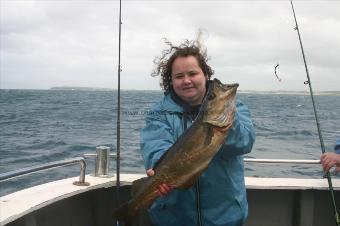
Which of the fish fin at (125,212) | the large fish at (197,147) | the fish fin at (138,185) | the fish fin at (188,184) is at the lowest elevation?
the fish fin at (125,212)

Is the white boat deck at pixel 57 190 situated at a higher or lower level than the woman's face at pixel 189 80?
lower

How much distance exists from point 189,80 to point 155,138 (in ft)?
1.73

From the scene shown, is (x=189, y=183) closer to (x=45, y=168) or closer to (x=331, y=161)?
(x=45, y=168)

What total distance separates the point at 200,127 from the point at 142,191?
67 centimetres

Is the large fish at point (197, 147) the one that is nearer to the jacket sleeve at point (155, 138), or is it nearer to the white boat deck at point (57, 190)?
the jacket sleeve at point (155, 138)

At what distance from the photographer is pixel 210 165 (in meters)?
3.30

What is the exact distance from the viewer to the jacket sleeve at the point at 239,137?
121 inches

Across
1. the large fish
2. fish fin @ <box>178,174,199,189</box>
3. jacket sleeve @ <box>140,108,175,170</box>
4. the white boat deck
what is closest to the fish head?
the large fish

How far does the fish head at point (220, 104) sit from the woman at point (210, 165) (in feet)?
0.90

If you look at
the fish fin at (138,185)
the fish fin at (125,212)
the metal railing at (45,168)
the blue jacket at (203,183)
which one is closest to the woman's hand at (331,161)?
the blue jacket at (203,183)

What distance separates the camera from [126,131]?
2289 cm

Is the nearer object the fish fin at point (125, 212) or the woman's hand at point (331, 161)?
the fish fin at point (125, 212)

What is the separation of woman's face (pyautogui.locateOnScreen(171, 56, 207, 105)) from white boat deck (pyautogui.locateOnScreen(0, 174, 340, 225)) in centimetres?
162

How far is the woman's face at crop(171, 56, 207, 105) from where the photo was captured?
3408 millimetres
